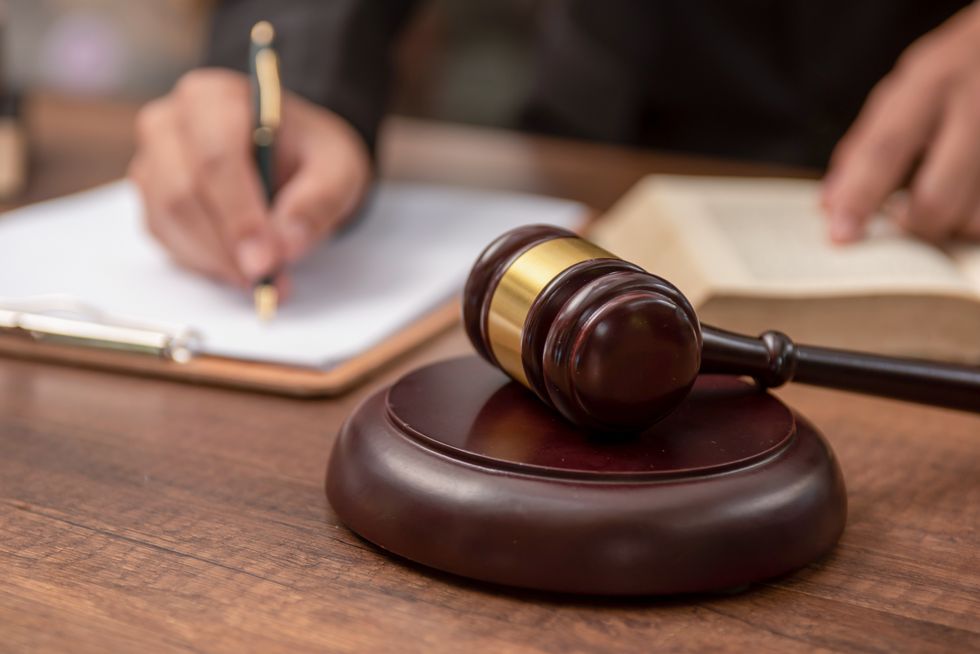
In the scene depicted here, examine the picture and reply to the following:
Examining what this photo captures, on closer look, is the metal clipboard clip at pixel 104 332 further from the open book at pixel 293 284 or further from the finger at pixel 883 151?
the finger at pixel 883 151

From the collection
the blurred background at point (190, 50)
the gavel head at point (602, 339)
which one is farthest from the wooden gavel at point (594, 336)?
the blurred background at point (190, 50)

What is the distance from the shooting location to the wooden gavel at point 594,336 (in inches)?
21.7

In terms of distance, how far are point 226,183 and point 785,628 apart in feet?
2.43

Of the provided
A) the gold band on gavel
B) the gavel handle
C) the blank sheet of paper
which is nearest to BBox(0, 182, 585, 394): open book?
the blank sheet of paper

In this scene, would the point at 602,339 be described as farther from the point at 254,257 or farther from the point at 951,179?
the point at 951,179

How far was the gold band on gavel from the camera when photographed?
60 cm

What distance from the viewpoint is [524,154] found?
1863mm

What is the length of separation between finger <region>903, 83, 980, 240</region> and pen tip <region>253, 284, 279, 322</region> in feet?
2.22

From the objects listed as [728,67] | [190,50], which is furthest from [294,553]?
[190,50]

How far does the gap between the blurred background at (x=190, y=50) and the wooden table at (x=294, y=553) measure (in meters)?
2.76

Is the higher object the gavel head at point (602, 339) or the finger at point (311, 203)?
the gavel head at point (602, 339)

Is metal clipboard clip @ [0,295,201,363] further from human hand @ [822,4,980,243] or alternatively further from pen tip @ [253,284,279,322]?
human hand @ [822,4,980,243]

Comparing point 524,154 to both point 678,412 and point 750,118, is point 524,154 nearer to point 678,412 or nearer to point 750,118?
point 750,118

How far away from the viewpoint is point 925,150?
1289 mm
